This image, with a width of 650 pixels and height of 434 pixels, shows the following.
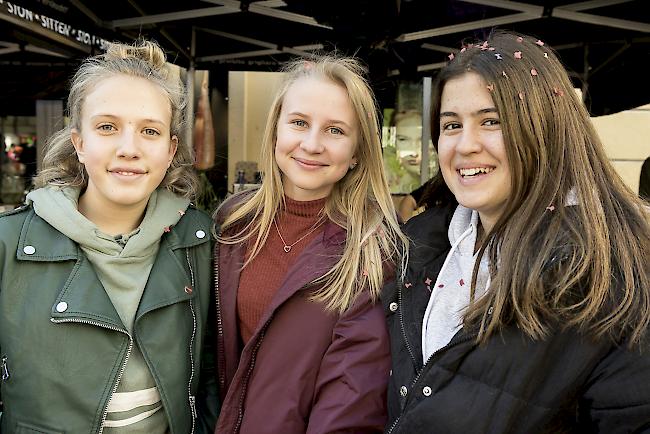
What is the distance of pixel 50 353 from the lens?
5.21 feet

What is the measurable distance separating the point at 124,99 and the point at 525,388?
1.38 meters

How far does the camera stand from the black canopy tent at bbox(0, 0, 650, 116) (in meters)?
3.69

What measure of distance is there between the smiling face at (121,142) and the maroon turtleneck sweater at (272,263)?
1.40 feet

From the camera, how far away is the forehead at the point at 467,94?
5.01ft

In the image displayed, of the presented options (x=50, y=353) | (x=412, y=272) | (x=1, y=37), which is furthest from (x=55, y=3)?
(x=412, y=272)

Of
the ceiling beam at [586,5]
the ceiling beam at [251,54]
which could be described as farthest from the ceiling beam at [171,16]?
the ceiling beam at [586,5]

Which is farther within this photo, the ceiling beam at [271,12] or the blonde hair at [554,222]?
the ceiling beam at [271,12]

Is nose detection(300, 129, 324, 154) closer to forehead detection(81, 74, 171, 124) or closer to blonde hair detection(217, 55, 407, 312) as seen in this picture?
blonde hair detection(217, 55, 407, 312)

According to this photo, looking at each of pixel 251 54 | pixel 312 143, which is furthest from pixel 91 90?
pixel 251 54

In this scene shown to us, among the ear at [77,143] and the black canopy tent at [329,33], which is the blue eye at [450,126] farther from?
the black canopy tent at [329,33]

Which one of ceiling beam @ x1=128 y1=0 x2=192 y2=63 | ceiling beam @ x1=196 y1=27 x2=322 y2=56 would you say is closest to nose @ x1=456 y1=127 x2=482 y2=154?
ceiling beam @ x1=128 y1=0 x2=192 y2=63

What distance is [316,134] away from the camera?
1.97m

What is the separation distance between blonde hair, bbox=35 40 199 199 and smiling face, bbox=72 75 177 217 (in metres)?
0.05

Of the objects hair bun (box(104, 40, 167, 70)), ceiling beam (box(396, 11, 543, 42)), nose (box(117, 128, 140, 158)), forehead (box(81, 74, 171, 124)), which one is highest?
ceiling beam (box(396, 11, 543, 42))
